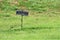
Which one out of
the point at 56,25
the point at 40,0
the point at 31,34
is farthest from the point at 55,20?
the point at 40,0

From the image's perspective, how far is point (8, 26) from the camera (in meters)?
16.5

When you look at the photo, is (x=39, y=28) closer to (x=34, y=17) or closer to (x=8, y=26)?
(x=8, y=26)

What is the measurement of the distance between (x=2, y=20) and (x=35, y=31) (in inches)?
126

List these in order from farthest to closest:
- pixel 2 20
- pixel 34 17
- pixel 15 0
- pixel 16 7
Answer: pixel 15 0 → pixel 16 7 → pixel 34 17 → pixel 2 20

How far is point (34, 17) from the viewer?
62.5 feet

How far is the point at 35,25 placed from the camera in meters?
16.6

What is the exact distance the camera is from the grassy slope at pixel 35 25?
555 inches

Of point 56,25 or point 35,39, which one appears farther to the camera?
point 56,25

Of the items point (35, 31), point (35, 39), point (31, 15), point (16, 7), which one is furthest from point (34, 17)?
point (35, 39)

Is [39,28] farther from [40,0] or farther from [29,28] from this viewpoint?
[40,0]

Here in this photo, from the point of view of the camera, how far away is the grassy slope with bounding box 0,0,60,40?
14.1 m

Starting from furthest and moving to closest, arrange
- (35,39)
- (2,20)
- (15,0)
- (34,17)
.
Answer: (15,0)
(34,17)
(2,20)
(35,39)

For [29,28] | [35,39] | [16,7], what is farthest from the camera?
[16,7]

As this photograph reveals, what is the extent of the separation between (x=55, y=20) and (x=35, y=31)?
9.38 feet
